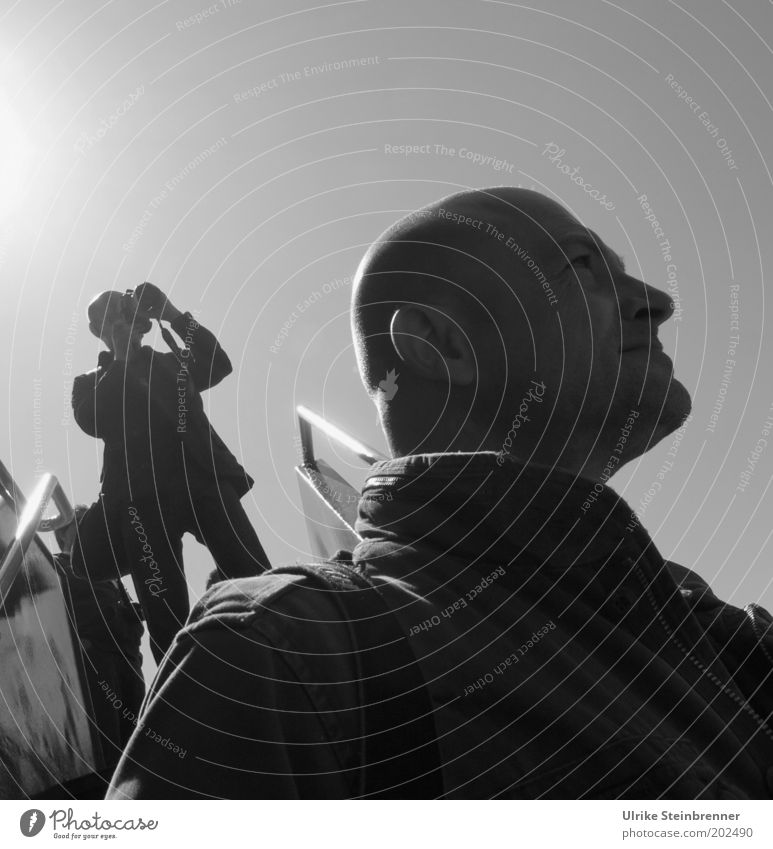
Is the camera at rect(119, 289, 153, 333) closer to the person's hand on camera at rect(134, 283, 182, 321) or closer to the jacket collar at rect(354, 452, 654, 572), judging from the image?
the person's hand on camera at rect(134, 283, 182, 321)

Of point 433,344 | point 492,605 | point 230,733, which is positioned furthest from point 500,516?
point 230,733

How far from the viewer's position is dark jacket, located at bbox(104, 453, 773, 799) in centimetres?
108

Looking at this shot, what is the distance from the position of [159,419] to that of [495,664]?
11.4 ft

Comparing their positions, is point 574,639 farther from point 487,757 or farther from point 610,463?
point 610,463

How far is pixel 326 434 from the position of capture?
4391mm

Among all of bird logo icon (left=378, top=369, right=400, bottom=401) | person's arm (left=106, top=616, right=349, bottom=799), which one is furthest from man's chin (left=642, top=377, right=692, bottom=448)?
person's arm (left=106, top=616, right=349, bottom=799)

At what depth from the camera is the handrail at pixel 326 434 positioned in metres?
3.55

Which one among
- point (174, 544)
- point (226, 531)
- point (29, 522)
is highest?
point (29, 522)

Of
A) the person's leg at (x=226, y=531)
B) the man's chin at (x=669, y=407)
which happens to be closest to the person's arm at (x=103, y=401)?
the person's leg at (x=226, y=531)

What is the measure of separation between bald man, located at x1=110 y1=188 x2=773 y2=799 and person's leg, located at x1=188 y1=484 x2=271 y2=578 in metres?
2.47

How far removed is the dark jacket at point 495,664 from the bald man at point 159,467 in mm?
2708

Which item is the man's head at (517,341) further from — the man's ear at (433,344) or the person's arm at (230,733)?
the person's arm at (230,733)

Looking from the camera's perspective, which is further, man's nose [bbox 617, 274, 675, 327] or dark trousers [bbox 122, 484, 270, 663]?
dark trousers [bbox 122, 484, 270, 663]
